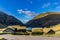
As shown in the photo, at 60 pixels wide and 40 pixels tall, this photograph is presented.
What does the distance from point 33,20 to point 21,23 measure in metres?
4.19

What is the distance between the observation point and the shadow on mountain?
3689 centimetres

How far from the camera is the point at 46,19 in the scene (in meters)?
43.8

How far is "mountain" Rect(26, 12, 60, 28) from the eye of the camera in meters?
37.2

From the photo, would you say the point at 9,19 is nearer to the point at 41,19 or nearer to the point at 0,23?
the point at 0,23

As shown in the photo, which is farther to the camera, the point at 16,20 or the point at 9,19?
the point at 9,19

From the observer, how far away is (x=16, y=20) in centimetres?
3678

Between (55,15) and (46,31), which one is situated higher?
(55,15)

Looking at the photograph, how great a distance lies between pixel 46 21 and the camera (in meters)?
41.0

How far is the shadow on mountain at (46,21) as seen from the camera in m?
36.9

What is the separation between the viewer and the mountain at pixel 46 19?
37.2 meters

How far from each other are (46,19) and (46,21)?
2.82 metres

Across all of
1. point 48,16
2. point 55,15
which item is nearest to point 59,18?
point 55,15

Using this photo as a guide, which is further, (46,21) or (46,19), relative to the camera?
(46,19)

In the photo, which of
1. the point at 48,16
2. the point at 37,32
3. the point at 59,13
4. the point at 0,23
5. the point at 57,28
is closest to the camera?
the point at 37,32
